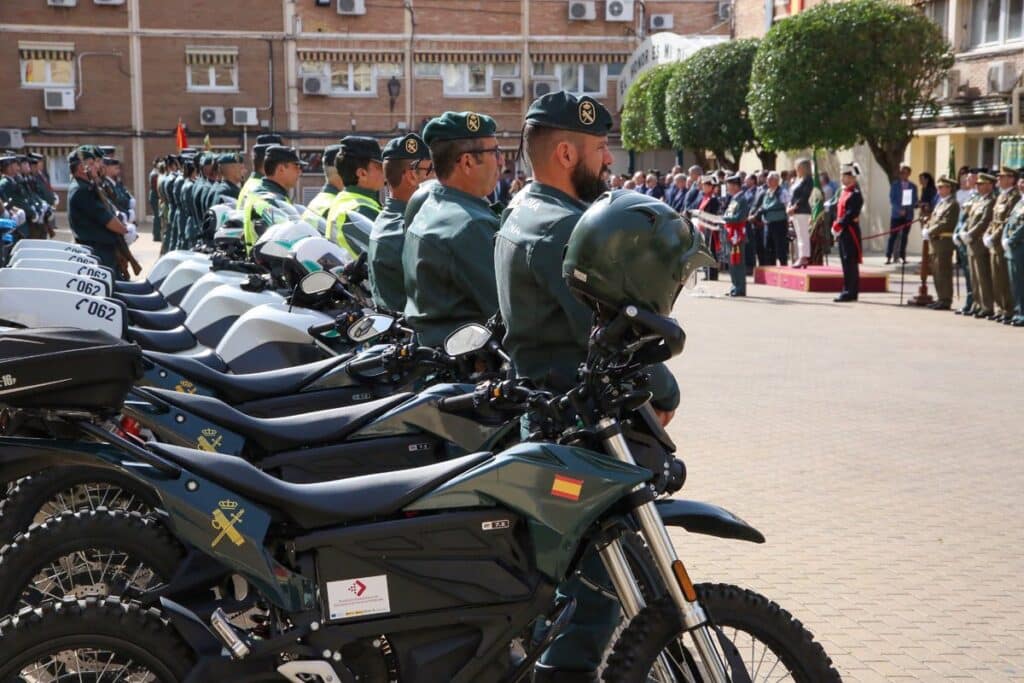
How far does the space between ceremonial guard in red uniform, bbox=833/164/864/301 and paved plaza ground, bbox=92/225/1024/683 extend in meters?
4.10

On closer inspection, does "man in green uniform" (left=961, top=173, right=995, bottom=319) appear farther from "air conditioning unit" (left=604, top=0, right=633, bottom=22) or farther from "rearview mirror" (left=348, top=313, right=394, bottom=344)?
"air conditioning unit" (left=604, top=0, right=633, bottom=22)

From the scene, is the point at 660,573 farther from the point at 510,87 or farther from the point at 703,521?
the point at 510,87

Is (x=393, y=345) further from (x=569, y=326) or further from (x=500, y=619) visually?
(x=500, y=619)

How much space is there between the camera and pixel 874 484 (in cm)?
842

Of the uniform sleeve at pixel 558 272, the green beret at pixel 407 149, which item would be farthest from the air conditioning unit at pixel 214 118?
the uniform sleeve at pixel 558 272

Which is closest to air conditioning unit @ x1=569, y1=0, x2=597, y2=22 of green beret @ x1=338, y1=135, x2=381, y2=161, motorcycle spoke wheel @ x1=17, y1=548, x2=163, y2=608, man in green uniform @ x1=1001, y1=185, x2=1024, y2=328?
man in green uniform @ x1=1001, y1=185, x2=1024, y2=328

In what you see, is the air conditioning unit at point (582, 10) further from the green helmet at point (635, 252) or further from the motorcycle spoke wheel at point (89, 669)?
the motorcycle spoke wheel at point (89, 669)

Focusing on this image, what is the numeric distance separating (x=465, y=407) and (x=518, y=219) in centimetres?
60

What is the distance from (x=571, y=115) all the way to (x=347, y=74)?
4583 cm

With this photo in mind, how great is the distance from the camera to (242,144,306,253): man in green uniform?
11398mm

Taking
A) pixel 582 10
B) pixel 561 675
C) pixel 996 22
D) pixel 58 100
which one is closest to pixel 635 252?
pixel 561 675

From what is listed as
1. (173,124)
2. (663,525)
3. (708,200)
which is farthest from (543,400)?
(173,124)

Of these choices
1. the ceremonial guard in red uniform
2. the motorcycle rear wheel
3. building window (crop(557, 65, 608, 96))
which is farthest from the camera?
building window (crop(557, 65, 608, 96))

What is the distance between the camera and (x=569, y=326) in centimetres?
430
